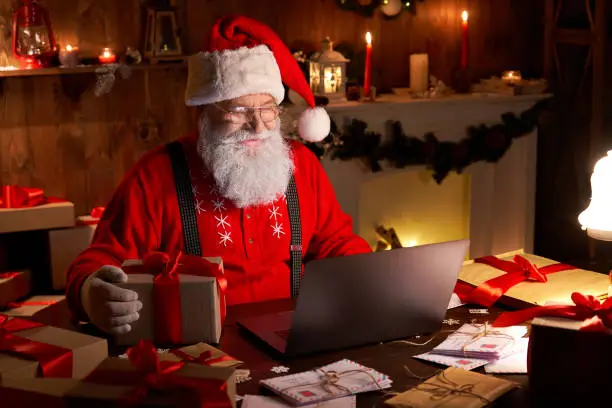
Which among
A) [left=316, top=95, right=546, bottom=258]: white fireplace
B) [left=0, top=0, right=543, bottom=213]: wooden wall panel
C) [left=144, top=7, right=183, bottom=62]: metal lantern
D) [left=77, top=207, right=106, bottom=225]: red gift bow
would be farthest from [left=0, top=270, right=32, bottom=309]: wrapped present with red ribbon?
[left=316, top=95, right=546, bottom=258]: white fireplace

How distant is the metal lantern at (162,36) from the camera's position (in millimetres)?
3533

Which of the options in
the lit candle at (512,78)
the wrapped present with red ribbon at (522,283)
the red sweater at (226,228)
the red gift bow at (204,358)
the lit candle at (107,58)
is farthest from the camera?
the lit candle at (512,78)

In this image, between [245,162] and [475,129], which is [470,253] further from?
[245,162]

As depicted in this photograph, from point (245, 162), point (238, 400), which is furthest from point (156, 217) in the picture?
point (238, 400)

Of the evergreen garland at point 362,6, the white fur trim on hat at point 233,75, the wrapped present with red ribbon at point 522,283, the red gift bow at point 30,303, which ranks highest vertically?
the evergreen garland at point 362,6

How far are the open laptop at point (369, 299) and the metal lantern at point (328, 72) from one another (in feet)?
6.74

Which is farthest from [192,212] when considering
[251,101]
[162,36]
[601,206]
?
[162,36]

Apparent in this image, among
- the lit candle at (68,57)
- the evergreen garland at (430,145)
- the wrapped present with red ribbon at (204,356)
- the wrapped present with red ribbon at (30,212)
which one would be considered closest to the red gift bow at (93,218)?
the wrapped present with red ribbon at (30,212)

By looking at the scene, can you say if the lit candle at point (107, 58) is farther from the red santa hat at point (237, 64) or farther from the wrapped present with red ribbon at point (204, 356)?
the wrapped present with red ribbon at point (204, 356)

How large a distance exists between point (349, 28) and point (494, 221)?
1.19 metres

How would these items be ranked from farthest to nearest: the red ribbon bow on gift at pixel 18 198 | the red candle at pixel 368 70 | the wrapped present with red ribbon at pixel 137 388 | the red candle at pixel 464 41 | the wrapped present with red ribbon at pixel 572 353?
the red candle at pixel 464 41
the red candle at pixel 368 70
the red ribbon bow on gift at pixel 18 198
the wrapped present with red ribbon at pixel 572 353
the wrapped present with red ribbon at pixel 137 388

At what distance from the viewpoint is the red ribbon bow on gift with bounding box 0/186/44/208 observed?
332 cm

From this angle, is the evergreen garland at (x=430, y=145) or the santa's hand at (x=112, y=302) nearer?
the santa's hand at (x=112, y=302)

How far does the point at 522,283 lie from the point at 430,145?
6.39ft
